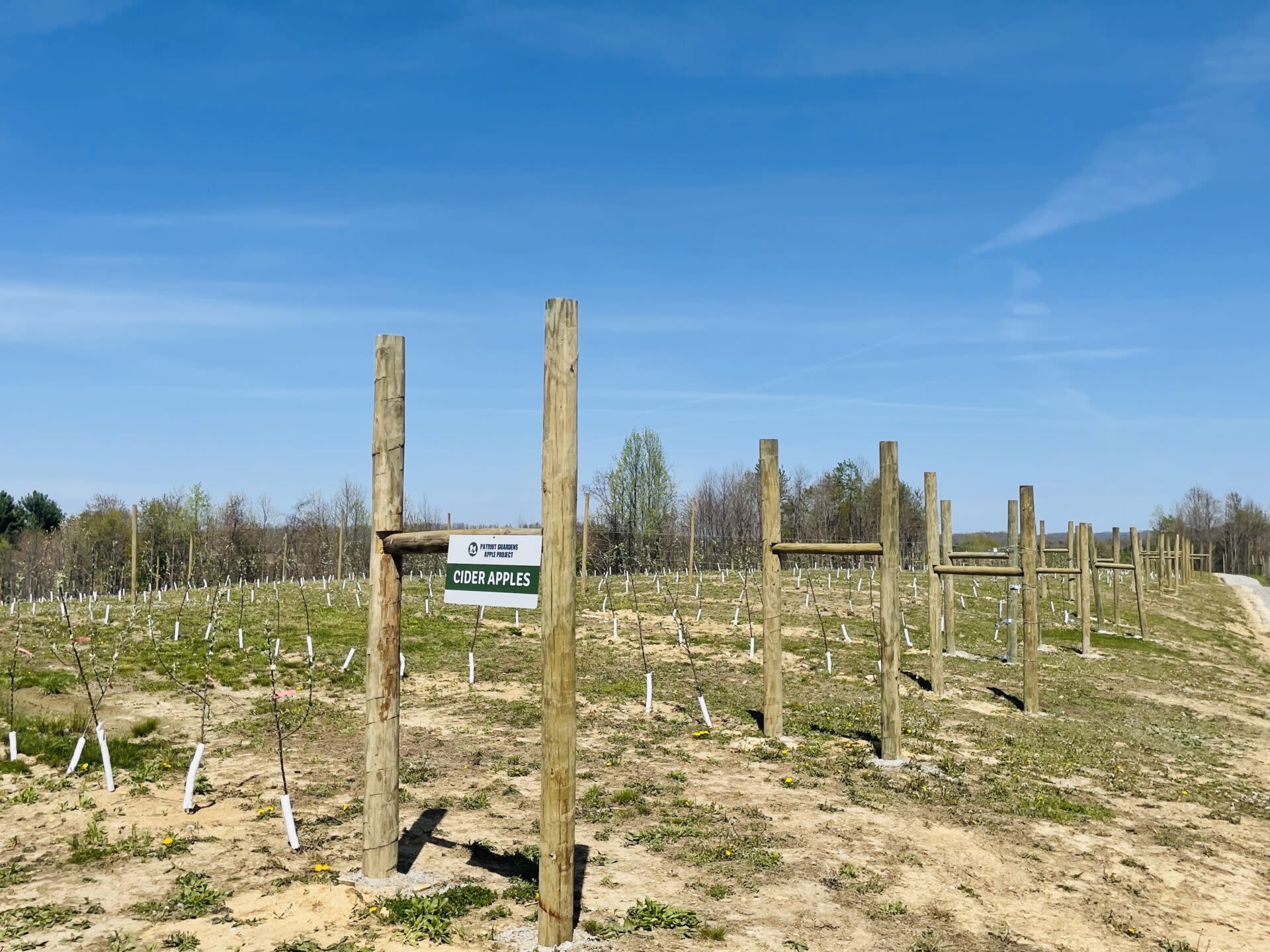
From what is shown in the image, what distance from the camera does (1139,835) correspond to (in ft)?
23.5

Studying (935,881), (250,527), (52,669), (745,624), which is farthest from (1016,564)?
(250,527)

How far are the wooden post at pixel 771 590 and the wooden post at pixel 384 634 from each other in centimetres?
481

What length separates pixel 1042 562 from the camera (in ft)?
71.2

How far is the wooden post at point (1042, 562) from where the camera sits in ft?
72.3

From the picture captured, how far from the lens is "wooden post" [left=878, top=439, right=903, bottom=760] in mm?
8961

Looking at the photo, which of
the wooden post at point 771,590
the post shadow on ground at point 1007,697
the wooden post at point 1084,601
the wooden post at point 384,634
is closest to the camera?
the wooden post at point 384,634

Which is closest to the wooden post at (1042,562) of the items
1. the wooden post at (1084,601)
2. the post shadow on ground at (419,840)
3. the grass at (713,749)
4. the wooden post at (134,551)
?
the wooden post at (1084,601)

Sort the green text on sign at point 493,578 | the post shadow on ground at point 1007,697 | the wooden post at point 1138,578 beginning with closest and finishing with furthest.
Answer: the green text on sign at point 493,578 → the post shadow on ground at point 1007,697 → the wooden post at point 1138,578

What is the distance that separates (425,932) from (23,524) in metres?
58.1

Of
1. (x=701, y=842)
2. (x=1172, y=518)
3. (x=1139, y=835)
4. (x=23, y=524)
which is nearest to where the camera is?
(x=701, y=842)

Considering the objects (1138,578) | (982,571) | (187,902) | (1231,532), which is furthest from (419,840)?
(1231,532)

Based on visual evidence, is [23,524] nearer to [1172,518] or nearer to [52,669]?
[52,669]

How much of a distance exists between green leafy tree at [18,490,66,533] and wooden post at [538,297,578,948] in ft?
190

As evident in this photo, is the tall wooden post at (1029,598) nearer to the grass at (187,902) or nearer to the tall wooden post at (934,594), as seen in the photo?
the tall wooden post at (934,594)
